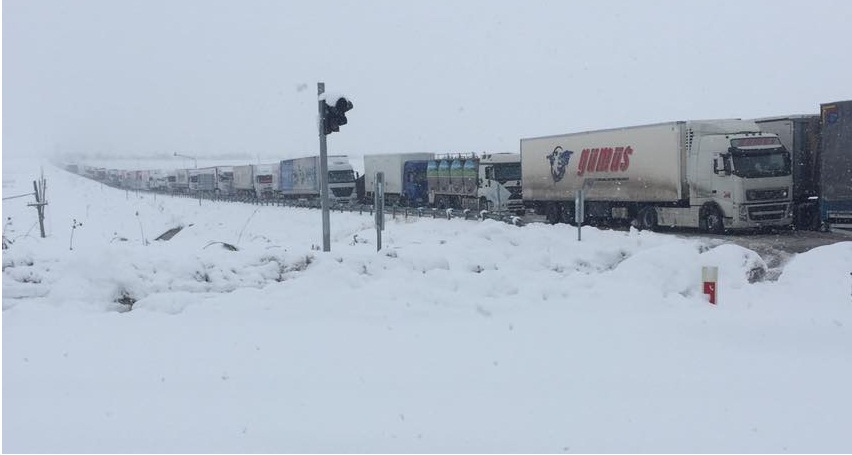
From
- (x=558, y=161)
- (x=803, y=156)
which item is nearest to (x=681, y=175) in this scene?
(x=803, y=156)

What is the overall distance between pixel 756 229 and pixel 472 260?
15779mm

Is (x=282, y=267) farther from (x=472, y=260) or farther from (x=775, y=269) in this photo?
(x=775, y=269)

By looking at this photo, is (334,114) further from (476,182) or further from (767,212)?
(476,182)

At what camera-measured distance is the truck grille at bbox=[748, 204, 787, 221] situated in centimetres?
2342

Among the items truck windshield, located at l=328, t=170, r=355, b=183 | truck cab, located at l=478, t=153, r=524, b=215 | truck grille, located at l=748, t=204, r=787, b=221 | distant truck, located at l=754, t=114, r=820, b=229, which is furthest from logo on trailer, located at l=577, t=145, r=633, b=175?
truck windshield, located at l=328, t=170, r=355, b=183

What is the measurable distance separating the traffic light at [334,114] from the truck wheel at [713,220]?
15.4 meters

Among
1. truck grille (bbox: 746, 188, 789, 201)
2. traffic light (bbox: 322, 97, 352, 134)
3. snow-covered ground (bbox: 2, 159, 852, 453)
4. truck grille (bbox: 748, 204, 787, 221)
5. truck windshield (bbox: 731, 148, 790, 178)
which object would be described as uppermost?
traffic light (bbox: 322, 97, 352, 134)

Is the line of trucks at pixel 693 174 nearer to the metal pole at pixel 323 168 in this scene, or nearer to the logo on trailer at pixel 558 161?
the logo on trailer at pixel 558 161

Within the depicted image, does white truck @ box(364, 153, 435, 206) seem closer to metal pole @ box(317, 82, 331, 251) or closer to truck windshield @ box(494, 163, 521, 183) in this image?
truck windshield @ box(494, 163, 521, 183)

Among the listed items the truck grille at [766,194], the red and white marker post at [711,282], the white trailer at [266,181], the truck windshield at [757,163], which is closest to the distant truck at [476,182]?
the truck windshield at [757,163]

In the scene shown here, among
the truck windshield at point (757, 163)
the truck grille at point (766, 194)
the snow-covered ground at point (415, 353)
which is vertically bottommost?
the snow-covered ground at point (415, 353)

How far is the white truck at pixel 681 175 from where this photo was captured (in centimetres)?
2352

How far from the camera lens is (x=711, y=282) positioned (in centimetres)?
1103

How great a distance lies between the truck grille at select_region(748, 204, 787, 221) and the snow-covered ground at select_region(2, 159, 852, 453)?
1057cm
